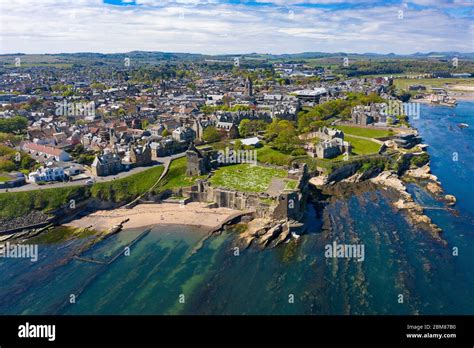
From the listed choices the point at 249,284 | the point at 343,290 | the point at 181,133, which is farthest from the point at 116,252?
the point at 181,133

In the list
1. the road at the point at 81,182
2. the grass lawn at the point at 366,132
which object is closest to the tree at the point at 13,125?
the road at the point at 81,182

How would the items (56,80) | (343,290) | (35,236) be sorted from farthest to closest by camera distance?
(56,80)
(35,236)
(343,290)

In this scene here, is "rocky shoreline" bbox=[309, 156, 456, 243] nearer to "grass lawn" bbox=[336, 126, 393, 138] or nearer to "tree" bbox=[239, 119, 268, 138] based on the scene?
"grass lawn" bbox=[336, 126, 393, 138]

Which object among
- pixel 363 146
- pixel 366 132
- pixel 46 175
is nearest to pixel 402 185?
pixel 363 146

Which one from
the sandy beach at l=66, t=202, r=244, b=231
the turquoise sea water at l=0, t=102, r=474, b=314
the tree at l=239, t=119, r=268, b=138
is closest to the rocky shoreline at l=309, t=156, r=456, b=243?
the turquoise sea water at l=0, t=102, r=474, b=314

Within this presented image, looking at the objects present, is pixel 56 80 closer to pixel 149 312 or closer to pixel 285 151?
pixel 285 151

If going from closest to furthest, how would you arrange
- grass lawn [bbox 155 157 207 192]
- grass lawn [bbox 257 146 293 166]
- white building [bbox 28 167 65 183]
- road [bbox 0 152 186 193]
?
road [bbox 0 152 186 193]
white building [bbox 28 167 65 183]
grass lawn [bbox 155 157 207 192]
grass lawn [bbox 257 146 293 166]
